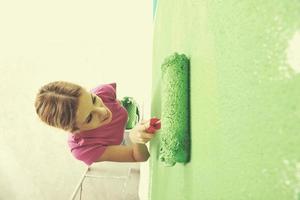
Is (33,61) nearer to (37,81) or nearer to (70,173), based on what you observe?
(37,81)

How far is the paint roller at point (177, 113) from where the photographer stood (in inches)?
19.0

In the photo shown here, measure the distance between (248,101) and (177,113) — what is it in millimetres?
273

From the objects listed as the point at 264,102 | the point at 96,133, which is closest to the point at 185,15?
the point at 264,102

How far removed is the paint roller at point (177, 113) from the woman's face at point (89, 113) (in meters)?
0.39

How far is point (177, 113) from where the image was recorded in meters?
0.50

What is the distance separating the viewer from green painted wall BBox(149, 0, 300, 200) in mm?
168

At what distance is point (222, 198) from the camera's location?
0.28 m

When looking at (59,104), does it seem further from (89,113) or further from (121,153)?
(121,153)

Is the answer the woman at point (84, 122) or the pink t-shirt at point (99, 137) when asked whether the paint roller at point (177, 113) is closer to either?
the woman at point (84, 122)

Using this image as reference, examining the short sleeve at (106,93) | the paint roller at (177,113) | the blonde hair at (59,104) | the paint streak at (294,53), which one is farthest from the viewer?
the short sleeve at (106,93)

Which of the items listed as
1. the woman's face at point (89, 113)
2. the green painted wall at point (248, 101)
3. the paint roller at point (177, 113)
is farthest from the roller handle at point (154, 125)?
the green painted wall at point (248, 101)

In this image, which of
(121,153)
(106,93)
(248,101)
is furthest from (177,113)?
(106,93)

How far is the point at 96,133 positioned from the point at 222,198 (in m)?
0.81

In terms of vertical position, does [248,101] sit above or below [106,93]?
below
